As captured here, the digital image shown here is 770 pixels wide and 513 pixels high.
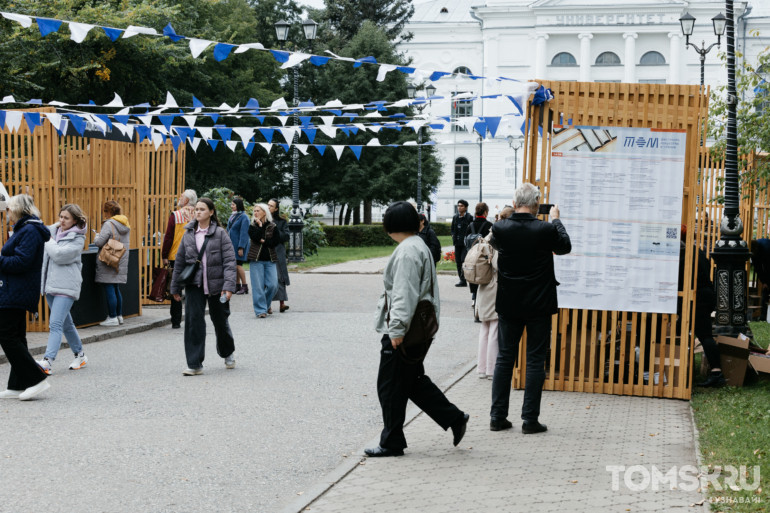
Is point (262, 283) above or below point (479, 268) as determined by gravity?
below

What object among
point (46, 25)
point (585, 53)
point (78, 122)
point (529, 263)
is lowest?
point (529, 263)

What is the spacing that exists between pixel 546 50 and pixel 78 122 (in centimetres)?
6330

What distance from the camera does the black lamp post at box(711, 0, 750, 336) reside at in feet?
39.7

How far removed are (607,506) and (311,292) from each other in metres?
14.3

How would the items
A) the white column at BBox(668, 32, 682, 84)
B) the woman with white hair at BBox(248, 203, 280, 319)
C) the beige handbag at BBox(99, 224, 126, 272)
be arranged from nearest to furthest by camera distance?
the beige handbag at BBox(99, 224, 126, 272)
the woman with white hair at BBox(248, 203, 280, 319)
the white column at BBox(668, 32, 682, 84)

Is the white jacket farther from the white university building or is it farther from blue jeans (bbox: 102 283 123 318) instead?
the white university building

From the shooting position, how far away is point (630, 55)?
230 feet

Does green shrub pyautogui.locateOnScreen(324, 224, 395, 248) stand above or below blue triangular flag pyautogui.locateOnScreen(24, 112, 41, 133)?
below

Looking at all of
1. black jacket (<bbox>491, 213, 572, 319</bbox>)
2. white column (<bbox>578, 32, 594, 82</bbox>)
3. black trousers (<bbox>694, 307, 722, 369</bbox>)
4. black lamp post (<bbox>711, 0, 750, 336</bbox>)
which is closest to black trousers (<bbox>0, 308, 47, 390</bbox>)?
black jacket (<bbox>491, 213, 572, 319</bbox>)

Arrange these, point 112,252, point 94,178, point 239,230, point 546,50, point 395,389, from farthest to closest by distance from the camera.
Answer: point 546,50, point 239,230, point 94,178, point 112,252, point 395,389

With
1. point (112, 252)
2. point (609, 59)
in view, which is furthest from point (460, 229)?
point (609, 59)

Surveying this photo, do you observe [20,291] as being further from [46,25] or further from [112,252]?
[112,252]

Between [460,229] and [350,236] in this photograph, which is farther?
[350,236]

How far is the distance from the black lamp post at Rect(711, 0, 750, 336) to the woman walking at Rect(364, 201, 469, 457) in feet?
22.5
